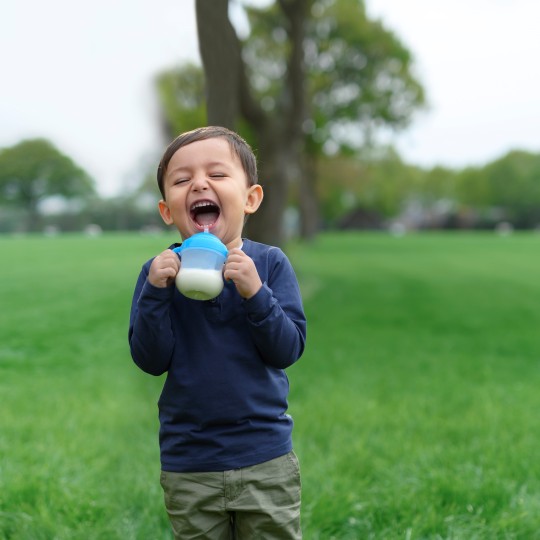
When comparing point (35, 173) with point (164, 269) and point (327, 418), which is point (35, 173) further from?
point (164, 269)

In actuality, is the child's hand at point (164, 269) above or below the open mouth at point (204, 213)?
below

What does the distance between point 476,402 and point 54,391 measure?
3.18 metres

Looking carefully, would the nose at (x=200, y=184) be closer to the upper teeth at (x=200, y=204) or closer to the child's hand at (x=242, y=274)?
the upper teeth at (x=200, y=204)

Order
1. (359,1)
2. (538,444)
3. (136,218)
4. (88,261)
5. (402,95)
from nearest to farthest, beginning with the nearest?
1. (538,444)
2. (136,218)
3. (88,261)
4. (359,1)
5. (402,95)

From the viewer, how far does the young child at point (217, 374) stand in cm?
193

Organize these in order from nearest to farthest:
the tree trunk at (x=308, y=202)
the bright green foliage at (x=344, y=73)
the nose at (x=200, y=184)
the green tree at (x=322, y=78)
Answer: the nose at (x=200, y=184) → the green tree at (x=322, y=78) → the bright green foliage at (x=344, y=73) → the tree trunk at (x=308, y=202)

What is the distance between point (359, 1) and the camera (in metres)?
22.7

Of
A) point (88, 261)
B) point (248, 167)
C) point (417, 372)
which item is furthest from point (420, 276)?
point (248, 167)

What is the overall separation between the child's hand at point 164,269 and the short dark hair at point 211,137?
1.17ft

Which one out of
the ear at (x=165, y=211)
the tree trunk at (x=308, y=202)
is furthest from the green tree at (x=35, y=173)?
the tree trunk at (x=308, y=202)

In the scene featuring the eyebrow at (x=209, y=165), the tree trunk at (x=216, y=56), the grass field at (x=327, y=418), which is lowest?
the grass field at (x=327, y=418)

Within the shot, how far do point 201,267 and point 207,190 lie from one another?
10.9 inches

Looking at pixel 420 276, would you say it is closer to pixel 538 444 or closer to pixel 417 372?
pixel 417 372

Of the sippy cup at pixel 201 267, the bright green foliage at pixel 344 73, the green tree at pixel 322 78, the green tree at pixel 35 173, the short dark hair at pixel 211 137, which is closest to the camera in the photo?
the sippy cup at pixel 201 267
